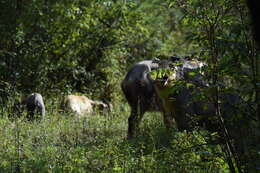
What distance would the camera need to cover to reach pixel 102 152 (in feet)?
20.3

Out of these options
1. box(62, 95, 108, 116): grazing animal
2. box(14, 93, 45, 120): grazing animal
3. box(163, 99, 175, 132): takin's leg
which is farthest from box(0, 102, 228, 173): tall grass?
box(62, 95, 108, 116): grazing animal

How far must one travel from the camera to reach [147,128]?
8.41 metres

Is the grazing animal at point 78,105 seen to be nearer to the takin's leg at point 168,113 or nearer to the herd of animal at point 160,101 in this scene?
the herd of animal at point 160,101

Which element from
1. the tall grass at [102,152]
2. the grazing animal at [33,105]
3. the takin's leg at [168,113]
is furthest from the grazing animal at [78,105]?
the takin's leg at [168,113]

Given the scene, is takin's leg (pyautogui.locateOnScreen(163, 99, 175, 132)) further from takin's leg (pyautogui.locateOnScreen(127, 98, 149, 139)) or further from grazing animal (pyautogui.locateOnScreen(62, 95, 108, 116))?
grazing animal (pyautogui.locateOnScreen(62, 95, 108, 116))

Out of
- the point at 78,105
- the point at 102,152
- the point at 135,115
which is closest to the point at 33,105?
the point at 78,105

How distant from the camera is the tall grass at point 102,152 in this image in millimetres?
5207

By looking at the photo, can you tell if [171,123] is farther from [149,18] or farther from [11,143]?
[149,18]

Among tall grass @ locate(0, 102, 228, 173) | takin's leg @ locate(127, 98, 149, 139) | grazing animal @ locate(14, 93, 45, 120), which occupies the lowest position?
tall grass @ locate(0, 102, 228, 173)

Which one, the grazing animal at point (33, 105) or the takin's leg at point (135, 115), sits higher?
the grazing animal at point (33, 105)

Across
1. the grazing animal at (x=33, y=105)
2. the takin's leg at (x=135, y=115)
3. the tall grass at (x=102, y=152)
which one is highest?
the grazing animal at (x=33, y=105)

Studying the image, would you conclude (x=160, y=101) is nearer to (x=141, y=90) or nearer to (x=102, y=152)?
(x=141, y=90)

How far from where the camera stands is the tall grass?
521 centimetres

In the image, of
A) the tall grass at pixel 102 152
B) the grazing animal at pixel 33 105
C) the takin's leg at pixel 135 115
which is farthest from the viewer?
the grazing animal at pixel 33 105
